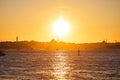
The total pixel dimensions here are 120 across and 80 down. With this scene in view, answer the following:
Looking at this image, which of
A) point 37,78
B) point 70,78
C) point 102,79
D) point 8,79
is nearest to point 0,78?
point 8,79

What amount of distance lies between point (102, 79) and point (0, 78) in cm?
1661

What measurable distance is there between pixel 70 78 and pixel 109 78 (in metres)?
6.54

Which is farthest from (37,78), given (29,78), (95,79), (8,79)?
(95,79)

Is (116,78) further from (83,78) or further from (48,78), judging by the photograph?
(48,78)

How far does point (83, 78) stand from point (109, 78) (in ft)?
14.4

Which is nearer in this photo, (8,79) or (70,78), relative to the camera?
(8,79)

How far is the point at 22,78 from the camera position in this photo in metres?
64.1

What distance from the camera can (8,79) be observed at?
61.6 meters

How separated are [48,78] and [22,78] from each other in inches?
171

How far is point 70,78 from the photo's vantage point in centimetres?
6588

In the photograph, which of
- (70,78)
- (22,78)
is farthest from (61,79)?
(22,78)

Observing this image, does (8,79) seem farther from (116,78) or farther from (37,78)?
(116,78)

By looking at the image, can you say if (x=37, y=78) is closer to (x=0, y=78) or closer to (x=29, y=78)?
(x=29, y=78)

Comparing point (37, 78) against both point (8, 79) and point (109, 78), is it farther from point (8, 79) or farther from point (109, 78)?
point (109, 78)
